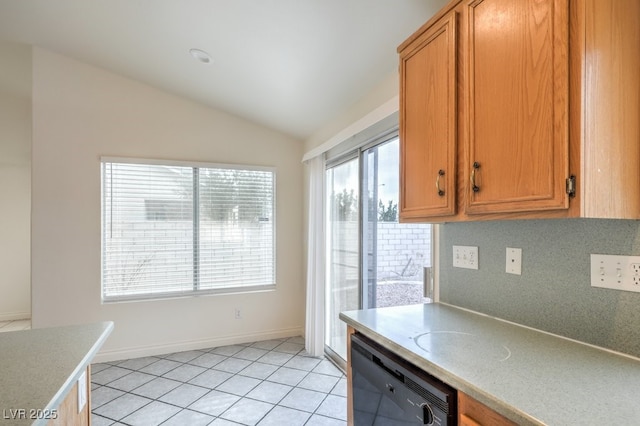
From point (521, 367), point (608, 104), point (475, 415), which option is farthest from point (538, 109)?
point (475, 415)

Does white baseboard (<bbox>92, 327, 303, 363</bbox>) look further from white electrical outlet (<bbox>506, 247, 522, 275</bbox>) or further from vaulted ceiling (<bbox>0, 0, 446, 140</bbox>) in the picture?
white electrical outlet (<bbox>506, 247, 522, 275</bbox>)

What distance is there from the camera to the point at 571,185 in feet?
3.10

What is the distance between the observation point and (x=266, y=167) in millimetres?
3975

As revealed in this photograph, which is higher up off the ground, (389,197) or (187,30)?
(187,30)

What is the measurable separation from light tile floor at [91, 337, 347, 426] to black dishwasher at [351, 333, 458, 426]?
1.02 m

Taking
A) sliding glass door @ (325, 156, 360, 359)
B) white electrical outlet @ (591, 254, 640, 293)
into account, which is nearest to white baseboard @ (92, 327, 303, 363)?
sliding glass door @ (325, 156, 360, 359)

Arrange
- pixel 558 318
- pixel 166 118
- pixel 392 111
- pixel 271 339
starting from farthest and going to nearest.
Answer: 1. pixel 271 339
2. pixel 166 118
3. pixel 392 111
4. pixel 558 318

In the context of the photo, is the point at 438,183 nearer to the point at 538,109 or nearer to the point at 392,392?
the point at 538,109

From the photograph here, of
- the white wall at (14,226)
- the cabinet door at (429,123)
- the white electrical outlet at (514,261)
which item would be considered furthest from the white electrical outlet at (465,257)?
the white wall at (14,226)

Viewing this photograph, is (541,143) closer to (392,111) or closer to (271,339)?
(392,111)

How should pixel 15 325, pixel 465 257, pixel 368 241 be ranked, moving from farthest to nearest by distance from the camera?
pixel 15 325, pixel 368 241, pixel 465 257

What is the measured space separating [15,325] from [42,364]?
5.09 meters

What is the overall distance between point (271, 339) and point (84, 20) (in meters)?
3.50

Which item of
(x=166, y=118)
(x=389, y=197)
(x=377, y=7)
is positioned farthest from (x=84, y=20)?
(x=389, y=197)
